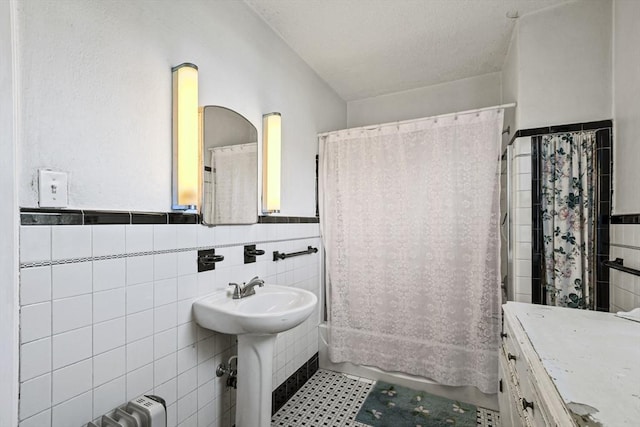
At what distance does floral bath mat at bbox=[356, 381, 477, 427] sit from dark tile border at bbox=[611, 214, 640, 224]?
146 cm

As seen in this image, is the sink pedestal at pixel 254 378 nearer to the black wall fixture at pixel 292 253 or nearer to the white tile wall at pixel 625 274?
the black wall fixture at pixel 292 253

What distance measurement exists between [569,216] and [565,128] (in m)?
0.52

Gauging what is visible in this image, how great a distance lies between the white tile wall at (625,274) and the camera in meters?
1.40

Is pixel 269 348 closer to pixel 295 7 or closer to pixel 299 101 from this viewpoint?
pixel 299 101

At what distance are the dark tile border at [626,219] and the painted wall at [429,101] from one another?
1.42 metres

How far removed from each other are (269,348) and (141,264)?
74cm

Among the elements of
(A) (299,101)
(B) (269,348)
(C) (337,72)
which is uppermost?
(C) (337,72)

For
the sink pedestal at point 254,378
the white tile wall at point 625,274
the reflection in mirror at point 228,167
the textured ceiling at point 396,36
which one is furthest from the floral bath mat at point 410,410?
the textured ceiling at point 396,36

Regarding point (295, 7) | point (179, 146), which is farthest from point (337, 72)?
point (179, 146)

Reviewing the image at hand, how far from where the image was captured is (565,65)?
1779 mm

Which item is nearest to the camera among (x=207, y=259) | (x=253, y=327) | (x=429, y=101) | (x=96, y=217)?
(x=96, y=217)

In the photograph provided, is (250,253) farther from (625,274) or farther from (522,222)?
(625,274)

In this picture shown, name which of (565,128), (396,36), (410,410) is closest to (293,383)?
(410,410)

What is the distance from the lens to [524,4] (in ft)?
5.88
